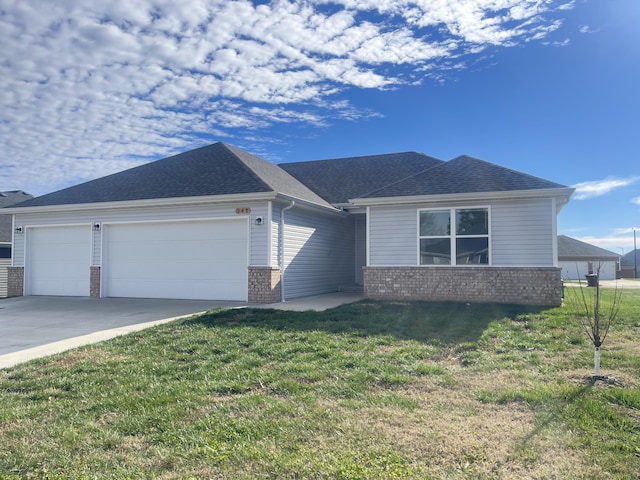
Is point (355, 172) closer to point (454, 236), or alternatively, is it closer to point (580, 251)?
point (454, 236)

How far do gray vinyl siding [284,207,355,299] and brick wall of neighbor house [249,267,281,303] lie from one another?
0.71 m

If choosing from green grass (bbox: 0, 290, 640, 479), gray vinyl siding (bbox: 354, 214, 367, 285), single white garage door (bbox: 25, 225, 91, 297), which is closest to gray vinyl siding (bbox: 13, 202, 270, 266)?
single white garage door (bbox: 25, 225, 91, 297)

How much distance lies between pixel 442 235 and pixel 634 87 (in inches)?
304

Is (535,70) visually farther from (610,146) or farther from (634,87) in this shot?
(610,146)

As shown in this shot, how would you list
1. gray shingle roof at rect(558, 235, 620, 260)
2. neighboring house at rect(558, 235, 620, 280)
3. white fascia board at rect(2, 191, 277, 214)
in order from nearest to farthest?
white fascia board at rect(2, 191, 277, 214)
neighboring house at rect(558, 235, 620, 280)
gray shingle roof at rect(558, 235, 620, 260)

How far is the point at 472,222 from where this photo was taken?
12367 mm

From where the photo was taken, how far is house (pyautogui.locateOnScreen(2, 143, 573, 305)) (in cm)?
1199

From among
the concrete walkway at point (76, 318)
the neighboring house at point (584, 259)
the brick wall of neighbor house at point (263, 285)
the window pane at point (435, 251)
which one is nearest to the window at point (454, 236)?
the window pane at point (435, 251)

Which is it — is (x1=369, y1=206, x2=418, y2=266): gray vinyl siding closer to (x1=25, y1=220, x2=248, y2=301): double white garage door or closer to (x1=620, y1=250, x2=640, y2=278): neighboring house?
(x1=25, y1=220, x2=248, y2=301): double white garage door

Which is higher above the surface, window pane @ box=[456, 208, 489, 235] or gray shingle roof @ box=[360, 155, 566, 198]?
gray shingle roof @ box=[360, 155, 566, 198]

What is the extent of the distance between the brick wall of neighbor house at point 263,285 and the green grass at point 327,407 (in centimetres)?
457

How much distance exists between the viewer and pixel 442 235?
12.6m

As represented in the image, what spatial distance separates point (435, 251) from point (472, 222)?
1.29 m

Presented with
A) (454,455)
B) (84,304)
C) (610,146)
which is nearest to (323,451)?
(454,455)
